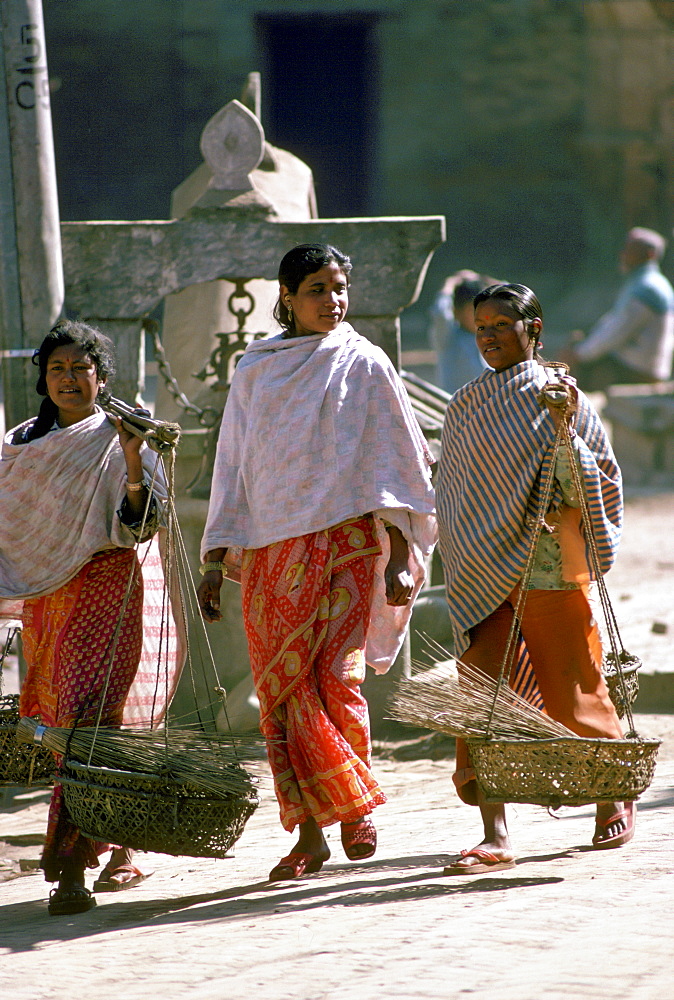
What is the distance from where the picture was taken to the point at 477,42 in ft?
56.5

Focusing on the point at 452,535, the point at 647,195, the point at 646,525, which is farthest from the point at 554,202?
the point at 452,535

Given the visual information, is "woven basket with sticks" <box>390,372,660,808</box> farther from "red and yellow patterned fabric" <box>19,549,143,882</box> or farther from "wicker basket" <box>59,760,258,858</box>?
"red and yellow patterned fabric" <box>19,549,143,882</box>

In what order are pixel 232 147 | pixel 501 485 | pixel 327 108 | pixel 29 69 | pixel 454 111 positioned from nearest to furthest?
pixel 501 485
pixel 29 69
pixel 232 147
pixel 454 111
pixel 327 108

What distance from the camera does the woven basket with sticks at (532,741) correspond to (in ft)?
11.2

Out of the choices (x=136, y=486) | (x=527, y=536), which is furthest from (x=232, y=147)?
(x=527, y=536)

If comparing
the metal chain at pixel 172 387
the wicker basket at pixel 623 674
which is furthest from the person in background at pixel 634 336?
the wicker basket at pixel 623 674

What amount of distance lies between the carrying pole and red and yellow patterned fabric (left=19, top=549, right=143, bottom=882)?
148 centimetres

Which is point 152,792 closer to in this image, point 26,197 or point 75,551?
point 75,551

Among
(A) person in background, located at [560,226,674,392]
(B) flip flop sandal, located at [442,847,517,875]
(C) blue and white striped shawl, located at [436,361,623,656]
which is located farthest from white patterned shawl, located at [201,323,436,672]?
(A) person in background, located at [560,226,674,392]

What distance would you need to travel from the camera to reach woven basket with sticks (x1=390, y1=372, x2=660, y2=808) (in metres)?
3.41

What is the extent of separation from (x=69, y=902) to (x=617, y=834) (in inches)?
58.2

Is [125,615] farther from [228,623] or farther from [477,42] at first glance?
[477,42]

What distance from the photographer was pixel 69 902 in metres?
3.63

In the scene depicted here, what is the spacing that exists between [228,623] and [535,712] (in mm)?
2470
